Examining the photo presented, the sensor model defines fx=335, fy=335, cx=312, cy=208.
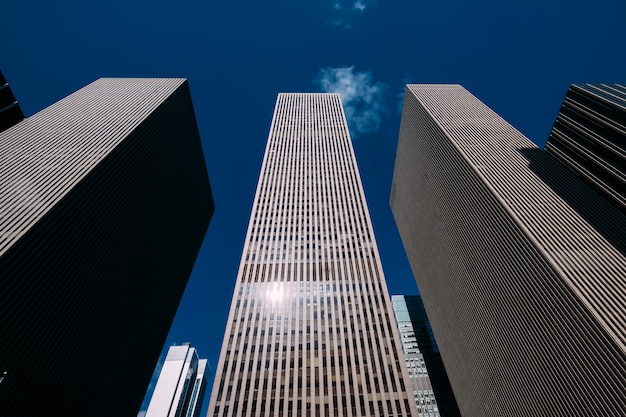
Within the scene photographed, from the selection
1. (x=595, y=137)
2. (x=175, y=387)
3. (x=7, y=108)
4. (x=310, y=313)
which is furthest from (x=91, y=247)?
(x=175, y=387)

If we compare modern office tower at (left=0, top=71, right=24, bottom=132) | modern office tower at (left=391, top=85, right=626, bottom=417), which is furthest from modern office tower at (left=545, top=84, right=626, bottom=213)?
modern office tower at (left=0, top=71, right=24, bottom=132)

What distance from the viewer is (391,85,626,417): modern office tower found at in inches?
1964

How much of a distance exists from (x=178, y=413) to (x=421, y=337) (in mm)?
128930

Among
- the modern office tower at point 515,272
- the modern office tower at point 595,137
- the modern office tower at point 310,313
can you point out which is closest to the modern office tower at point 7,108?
the modern office tower at point 310,313

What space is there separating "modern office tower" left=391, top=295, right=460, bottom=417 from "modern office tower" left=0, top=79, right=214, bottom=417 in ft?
292

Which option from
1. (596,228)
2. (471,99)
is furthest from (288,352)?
(471,99)

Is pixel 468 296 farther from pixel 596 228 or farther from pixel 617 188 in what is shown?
pixel 617 188

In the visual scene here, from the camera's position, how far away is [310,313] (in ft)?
242

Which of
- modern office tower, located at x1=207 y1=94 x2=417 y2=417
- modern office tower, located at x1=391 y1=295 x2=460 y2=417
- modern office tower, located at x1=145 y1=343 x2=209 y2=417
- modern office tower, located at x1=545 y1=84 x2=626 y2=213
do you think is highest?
modern office tower, located at x1=545 y1=84 x2=626 y2=213

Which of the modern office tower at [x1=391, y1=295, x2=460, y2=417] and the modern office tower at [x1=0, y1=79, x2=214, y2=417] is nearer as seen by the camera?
the modern office tower at [x1=0, y1=79, x2=214, y2=417]

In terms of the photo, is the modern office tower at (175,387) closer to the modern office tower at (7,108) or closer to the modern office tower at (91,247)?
the modern office tower at (91,247)

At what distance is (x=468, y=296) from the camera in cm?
8406

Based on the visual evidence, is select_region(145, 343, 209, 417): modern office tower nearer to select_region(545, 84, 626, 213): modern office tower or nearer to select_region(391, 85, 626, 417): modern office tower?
select_region(391, 85, 626, 417): modern office tower

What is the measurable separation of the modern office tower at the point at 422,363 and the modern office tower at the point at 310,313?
58071 millimetres
